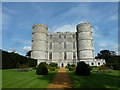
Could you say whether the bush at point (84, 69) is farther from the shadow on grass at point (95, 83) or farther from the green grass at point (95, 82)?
the shadow on grass at point (95, 83)

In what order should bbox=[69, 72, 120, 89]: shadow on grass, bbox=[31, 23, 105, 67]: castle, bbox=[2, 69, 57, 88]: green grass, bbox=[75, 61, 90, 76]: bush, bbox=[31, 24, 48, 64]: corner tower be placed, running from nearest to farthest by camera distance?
1. bbox=[2, 69, 57, 88]: green grass
2. bbox=[69, 72, 120, 89]: shadow on grass
3. bbox=[75, 61, 90, 76]: bush
4. bbox=[31, 23, 105, 67]: castle
5. bbox=[31, 24, 48, 64]: corner tower

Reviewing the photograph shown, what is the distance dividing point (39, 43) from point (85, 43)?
67.5ft

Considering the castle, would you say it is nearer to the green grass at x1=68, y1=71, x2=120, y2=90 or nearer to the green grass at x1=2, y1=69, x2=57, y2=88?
the green grass at x1=68, y1=71, x2=120, y2=90

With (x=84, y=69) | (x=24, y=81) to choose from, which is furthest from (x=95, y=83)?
(x=24, y=81)

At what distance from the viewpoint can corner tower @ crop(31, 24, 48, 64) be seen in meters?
52.4

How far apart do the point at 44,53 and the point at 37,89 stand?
4647 centimetres

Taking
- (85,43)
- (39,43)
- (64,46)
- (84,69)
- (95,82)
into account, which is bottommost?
(95,82)

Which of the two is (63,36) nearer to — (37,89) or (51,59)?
(51,59)

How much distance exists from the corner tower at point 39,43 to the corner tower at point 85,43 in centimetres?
1598

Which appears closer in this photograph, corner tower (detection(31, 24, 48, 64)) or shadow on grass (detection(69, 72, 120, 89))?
shadow on grass (detection(69, 72, 120, 89))

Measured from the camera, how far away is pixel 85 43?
170ft

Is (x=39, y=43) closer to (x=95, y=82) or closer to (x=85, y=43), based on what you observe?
(x=85, y=43)

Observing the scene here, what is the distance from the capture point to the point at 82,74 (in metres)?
15.2

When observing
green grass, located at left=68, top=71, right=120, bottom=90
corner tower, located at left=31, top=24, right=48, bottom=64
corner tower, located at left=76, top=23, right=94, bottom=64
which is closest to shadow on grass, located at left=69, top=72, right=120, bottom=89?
green grass, located at left=68, top=71, right=120, bottom=90
